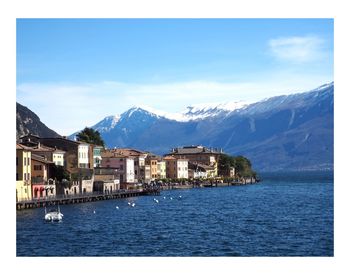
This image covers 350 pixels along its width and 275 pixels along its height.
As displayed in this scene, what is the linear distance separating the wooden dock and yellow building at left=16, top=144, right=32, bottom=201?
133 centimetres

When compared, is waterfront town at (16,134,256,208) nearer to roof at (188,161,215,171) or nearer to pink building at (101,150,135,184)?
pink building at (101,150,135,184)

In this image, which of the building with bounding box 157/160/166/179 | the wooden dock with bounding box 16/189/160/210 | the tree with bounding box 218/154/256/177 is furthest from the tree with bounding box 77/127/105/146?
the tree with bounding box 218/154/256/177

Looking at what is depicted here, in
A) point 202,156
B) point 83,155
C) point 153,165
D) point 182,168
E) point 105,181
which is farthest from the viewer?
point 202,156

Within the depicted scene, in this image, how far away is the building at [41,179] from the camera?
71.8 m

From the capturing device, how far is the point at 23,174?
67.1m

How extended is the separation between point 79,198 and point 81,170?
9.79m

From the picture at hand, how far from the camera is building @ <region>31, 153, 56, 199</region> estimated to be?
71.8m

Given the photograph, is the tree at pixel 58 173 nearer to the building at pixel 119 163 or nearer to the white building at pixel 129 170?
the building at pixel 119 163

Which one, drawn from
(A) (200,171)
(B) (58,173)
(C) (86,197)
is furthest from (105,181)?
(A) (200,171)

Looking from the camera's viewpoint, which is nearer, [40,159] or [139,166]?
[40,159]

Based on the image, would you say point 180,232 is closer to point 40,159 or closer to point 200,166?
point 40,159
